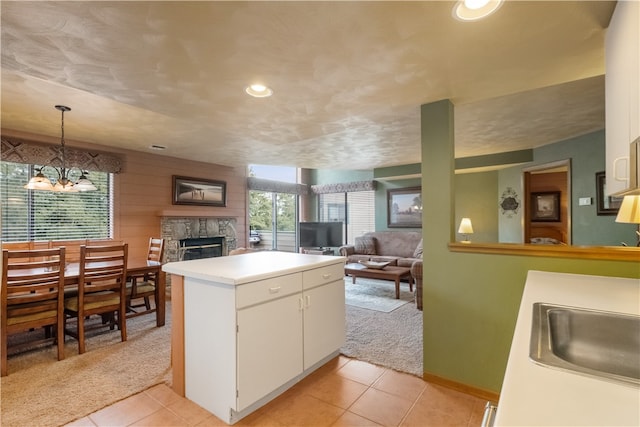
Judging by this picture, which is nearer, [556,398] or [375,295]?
[556,398]

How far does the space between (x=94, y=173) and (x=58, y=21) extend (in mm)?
3673

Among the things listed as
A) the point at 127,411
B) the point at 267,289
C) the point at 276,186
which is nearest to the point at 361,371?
the point at 267,289

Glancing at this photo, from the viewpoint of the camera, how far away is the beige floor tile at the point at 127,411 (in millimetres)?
1898

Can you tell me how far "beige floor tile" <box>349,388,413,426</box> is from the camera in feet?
6.36

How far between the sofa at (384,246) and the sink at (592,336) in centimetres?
490

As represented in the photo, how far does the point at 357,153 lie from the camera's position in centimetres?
505

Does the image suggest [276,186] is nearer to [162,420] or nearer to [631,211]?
[162,420]

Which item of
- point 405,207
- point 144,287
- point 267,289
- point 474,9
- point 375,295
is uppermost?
point 474,9

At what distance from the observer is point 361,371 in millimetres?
2525

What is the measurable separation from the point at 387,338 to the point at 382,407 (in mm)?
1165

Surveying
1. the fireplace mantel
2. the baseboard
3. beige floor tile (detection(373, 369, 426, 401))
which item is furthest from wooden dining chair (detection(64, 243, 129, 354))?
the baseboard

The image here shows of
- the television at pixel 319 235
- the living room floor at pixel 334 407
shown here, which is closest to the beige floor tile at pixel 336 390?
the living room floor at pixel 334 407

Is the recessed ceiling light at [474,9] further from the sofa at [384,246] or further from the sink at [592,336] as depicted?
the sofa at [384,246]

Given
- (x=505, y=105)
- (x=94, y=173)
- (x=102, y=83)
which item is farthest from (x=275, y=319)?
(x=94, y=173)
